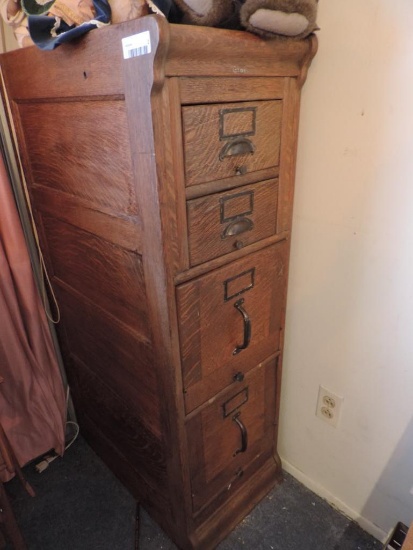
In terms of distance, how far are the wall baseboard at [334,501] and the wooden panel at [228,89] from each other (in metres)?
1.21

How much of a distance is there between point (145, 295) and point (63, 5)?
0.57m

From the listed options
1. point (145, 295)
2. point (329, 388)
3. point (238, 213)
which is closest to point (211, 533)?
point (329, 388)

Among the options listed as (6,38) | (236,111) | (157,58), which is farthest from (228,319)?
(6,38)

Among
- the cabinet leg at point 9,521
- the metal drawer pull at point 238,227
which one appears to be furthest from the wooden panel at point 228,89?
the cabinet leg at point 9,521

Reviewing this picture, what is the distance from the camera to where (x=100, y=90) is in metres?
0.69

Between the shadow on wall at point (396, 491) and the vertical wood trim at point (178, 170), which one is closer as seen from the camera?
Result: the vertical wood trim at point (178, 170)

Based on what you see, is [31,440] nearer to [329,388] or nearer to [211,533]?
[211,533]

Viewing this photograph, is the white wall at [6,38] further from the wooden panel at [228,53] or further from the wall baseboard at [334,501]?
the wall baseboard at [334,501]

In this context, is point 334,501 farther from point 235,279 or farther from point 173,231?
point 173,231

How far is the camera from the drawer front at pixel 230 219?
2.40 feet

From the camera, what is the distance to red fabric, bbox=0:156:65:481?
3.50 feet

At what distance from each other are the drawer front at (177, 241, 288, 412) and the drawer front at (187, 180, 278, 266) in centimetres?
5

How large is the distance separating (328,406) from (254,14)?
1019 mm

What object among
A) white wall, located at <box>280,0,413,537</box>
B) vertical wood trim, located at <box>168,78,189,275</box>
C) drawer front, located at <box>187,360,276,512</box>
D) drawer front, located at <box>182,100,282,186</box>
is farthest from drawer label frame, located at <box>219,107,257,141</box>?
drawer front, located at <box>187,360,276,512</box>
